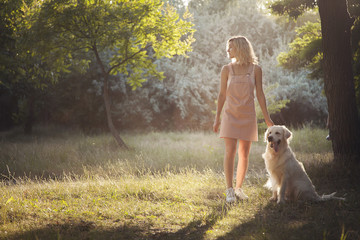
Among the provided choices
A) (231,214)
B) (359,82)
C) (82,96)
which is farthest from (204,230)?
(82,96)

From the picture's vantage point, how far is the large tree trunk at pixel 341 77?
17.8 feet

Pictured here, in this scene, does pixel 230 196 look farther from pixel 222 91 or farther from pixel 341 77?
pixel 341 77

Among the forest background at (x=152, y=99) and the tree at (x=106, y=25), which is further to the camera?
the forest background at (x=152, y=99)

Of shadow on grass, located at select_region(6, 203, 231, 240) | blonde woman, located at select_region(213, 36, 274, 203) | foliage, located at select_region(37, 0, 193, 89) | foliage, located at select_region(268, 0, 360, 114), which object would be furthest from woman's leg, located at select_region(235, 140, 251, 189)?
foliage, located at select_region(37, 0, 193, 89)

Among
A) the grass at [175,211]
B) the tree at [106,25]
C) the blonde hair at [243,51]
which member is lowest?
the grass at [175,211]

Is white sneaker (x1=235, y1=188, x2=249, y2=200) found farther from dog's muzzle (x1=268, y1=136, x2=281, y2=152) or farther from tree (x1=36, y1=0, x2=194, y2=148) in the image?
tree (x1=36, y1=0, x2=194, y2=148)

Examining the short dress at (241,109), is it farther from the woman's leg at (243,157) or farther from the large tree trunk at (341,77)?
the large tree trunk at (341,77)

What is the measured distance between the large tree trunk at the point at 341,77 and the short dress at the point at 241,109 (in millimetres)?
2148

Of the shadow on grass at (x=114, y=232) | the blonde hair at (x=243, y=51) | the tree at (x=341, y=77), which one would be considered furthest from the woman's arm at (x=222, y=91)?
the tree at (x=341, y=77)

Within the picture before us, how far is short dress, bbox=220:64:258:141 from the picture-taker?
13.7 ft

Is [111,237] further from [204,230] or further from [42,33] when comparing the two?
[42,33]

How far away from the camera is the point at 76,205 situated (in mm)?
4090

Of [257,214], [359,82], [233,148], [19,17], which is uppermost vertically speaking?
[19,17]

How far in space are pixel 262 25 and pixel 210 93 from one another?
6.37 m
